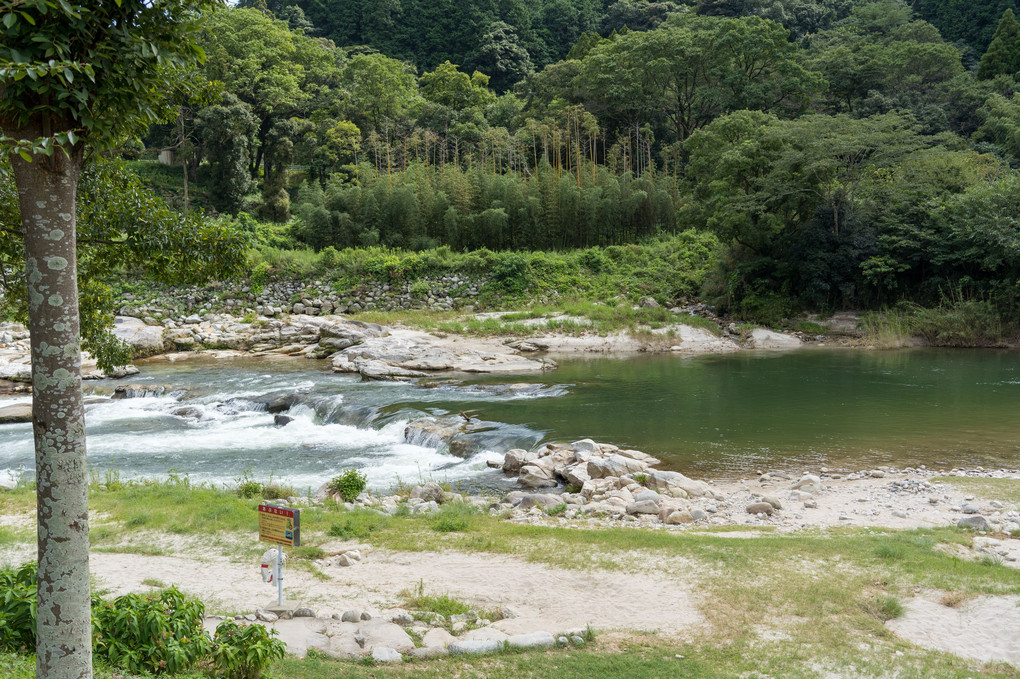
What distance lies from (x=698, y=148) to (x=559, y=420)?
79.7ft

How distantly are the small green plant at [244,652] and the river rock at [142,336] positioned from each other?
82.0 feet

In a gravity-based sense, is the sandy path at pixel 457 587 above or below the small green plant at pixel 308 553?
above

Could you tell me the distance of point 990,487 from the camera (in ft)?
36.9

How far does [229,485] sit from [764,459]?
384 inches

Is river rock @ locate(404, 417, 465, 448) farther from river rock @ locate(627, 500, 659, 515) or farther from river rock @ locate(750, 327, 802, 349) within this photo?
river rock @ locate(750, 327, 802, 349)

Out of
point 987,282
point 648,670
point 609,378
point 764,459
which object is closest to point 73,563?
point 648,670

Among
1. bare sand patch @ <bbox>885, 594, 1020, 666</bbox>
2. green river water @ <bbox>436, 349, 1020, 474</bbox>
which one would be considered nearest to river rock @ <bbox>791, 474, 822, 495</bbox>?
green river water @ <bbox>436, 349, 1020, 474</bbox>

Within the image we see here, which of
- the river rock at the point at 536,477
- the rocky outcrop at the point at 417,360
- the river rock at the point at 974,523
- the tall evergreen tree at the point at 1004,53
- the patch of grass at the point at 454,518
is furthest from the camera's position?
the tall evergreen tree at the point at 1004,53

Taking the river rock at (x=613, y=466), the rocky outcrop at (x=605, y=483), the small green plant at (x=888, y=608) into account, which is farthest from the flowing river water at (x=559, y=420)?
the small green plant at (x=888, y=608)

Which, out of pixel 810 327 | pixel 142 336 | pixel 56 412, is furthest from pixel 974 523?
pixel 142 336

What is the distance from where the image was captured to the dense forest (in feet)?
103

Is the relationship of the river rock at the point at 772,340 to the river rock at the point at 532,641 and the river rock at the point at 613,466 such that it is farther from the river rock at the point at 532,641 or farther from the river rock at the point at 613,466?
the river rock at the point at 532,641

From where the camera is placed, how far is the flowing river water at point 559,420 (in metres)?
14.0

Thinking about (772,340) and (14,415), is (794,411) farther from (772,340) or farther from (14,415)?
(14,415)
